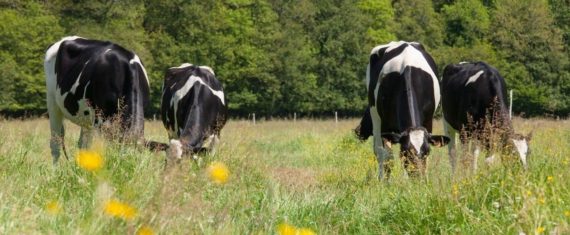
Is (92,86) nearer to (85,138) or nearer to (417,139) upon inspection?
(85,138)

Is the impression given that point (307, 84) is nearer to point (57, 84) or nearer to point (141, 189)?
point (57, 84)

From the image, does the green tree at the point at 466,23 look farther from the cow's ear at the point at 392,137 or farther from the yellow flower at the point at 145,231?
the yellow flower at the point at 145,231

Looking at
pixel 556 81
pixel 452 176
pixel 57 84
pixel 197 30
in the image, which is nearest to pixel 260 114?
pixel 197 30

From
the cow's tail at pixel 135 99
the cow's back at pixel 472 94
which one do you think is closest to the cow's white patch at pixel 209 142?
the cow's tail at pixel 135 99

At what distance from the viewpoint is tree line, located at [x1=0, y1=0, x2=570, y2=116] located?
39.3 m

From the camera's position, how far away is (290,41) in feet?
153

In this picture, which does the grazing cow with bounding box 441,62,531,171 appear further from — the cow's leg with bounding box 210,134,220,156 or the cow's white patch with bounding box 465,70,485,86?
the cow's leg with bounding box 210,134,220,156

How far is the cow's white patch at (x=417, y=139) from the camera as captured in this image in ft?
24.8

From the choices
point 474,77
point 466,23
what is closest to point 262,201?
point 474,77

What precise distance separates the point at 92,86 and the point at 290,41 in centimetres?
3796

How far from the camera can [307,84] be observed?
47.0 meters

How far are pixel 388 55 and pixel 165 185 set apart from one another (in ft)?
22.8

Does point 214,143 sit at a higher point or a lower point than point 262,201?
lower

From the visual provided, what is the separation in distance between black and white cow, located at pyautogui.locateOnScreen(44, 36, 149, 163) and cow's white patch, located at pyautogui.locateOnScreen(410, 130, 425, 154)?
2.89 m
